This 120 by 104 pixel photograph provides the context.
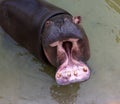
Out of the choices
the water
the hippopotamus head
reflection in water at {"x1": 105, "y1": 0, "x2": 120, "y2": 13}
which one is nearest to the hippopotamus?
the hippopotamus head

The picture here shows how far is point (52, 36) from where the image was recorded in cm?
285

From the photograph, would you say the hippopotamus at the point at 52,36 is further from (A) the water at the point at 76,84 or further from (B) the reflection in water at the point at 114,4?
(B) the reflection in water at the point at 114,4

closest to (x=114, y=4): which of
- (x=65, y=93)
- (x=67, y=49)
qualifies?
(x=67, y=49)

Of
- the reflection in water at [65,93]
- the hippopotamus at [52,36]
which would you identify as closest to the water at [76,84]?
the reflection in water at [65,93]

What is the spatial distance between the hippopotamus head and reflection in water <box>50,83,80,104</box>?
0.17 metres

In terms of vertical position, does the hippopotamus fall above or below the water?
above

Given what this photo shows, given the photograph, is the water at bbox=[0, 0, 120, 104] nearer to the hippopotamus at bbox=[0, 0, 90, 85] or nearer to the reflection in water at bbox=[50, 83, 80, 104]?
the reflection in water at bbox=[50, 83, 80, 104]

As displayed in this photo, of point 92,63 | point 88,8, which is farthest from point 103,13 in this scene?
point 92,63

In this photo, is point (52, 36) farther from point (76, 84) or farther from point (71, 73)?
point (76, 84)

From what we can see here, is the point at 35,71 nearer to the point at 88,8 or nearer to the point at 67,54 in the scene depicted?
the point at 67,54

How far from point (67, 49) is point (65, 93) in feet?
1.27

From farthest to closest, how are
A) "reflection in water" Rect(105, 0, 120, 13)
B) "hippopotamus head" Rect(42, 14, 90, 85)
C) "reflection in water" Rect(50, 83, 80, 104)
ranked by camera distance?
"reflection in water" Rect(105, 0, 120, 13) → "reflection in water" Rect(50, 83, 80, 104) → "hippopotamus head" Rect(42, 14, 90, 85)

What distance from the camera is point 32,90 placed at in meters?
3.07

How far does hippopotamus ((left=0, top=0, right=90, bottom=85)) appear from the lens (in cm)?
284
